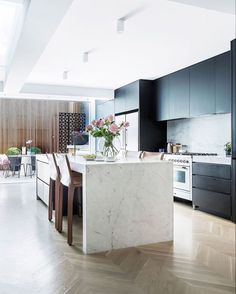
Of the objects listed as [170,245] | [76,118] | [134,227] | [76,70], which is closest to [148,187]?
[134,227]

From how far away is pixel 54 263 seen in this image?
2.36 metres

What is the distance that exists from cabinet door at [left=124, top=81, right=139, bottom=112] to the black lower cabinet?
2.20m

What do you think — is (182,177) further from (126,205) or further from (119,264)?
(119,264)

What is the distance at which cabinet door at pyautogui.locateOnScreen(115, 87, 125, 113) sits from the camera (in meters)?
6.66

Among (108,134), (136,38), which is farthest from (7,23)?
(108,134)

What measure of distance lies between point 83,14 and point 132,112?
3.46 metres

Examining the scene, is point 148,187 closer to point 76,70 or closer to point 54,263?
point 54,263

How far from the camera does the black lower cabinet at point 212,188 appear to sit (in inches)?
148

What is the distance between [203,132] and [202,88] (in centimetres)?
80

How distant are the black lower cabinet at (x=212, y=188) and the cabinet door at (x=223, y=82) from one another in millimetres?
839

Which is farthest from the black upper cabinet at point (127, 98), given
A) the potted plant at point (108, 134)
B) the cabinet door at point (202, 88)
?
the potted plant at point (108, 134)

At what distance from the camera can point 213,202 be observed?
3.98 metres

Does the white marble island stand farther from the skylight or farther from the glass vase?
the skylight

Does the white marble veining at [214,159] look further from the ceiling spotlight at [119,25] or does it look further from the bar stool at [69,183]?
the ceiling spotlight at [119,25]
